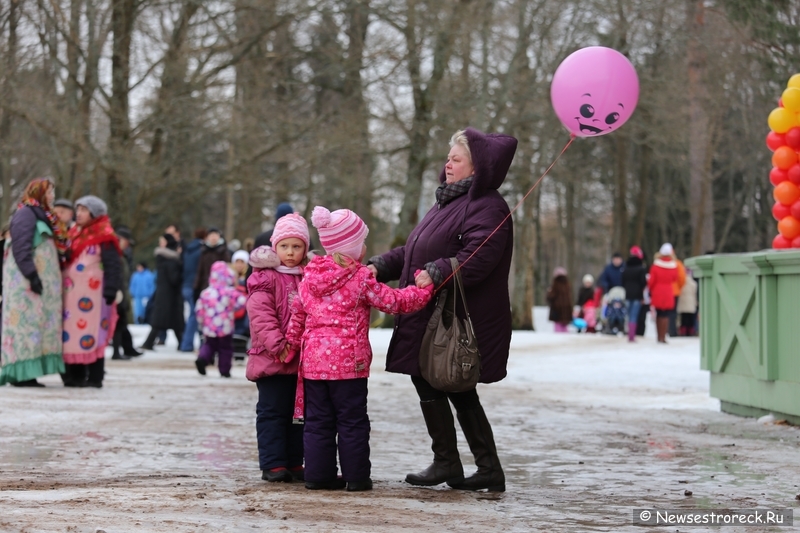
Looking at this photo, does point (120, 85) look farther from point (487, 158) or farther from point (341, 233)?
point (487, 158)

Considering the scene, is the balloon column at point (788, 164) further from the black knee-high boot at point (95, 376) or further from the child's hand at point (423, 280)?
the black knee-high boot at point (95, 376)

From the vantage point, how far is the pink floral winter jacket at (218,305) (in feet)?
46.9

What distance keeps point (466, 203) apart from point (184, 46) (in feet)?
51.4

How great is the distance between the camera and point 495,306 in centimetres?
652

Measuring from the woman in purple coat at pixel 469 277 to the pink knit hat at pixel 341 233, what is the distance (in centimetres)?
26

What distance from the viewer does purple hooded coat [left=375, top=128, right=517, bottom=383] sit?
6402mm

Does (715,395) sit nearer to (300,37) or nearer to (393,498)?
(393,498)

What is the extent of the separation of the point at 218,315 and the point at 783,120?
21.6 feet

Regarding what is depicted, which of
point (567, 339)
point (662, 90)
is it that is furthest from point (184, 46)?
point (662, 90)

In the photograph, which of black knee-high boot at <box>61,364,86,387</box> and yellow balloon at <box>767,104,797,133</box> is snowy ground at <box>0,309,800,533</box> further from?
yellow balloon at <box>767,104,797,133</box>

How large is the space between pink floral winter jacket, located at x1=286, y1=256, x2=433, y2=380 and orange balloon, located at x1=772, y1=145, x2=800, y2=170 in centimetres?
569

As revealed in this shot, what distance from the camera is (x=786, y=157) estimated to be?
10930 mm

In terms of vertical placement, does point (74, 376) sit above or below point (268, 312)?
below

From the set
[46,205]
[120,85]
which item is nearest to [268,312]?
[46,205]
